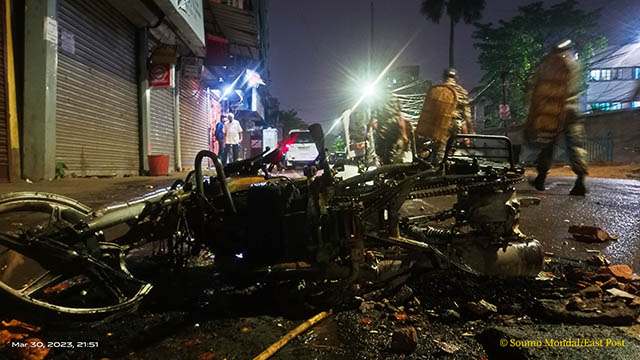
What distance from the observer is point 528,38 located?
28.0 meters

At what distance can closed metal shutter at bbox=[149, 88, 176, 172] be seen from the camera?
1120cm

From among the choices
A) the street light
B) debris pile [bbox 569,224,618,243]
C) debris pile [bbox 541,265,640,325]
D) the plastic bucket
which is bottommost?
debris pile [bbox 541,265,640,325]

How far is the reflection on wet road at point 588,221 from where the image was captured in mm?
3668

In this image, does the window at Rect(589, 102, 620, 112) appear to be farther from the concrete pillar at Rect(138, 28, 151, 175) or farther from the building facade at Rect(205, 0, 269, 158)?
the concrete pillar at Rect(138, 28, 151, 175)

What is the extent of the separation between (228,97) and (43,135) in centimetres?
1602

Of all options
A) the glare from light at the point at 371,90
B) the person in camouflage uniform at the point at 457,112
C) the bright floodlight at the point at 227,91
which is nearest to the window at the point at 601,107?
the glare from light at the point at 371,90

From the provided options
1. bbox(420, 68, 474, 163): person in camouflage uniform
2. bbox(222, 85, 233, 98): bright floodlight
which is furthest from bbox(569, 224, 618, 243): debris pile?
bbox(222, 85, 233, 98): bright floodlight

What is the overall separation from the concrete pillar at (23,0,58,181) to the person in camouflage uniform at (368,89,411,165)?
21.9 ft

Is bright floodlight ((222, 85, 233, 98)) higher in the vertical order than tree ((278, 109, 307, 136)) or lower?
lower

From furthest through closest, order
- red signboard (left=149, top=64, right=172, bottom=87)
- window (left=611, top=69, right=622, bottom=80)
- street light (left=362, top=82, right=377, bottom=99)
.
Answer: window (left=611, top=69, right=622, bottom=80)
red signboard (left=149, top=64, right=172, bottom=87)
street light (left=362, top=82, right=377, bottom=99)

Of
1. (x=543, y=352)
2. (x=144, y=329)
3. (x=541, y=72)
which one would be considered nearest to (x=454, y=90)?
(x=541, y=72)

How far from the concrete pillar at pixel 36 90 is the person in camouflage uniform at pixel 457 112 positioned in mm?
7196

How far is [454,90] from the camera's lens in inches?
210

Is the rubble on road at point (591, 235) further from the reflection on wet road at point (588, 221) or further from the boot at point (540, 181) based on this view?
the boot at point (540, 181)
